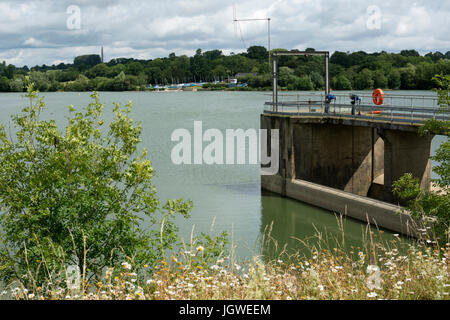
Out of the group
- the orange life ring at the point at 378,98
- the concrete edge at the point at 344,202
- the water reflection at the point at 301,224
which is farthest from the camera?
the orange life ring at the point at 378,98

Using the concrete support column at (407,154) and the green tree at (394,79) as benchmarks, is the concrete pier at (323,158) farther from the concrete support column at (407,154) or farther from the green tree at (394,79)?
the green tree at (394,79)

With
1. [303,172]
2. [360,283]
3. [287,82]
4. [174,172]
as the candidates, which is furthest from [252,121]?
[360,283]

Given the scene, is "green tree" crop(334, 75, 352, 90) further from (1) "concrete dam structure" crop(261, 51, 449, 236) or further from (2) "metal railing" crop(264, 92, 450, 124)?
(2) "metal railing" crop(264, 92, 450, 124)

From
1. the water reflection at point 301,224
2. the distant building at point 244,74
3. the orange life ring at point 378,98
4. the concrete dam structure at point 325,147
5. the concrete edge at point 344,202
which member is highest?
the distant building at point 244,74

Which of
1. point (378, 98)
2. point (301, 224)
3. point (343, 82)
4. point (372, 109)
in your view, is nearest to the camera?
point (301, 224)

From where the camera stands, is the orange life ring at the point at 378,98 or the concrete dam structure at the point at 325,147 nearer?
the orange life ring at the point at 378,98

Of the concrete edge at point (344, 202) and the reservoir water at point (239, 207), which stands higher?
the concrete edge at point (344, 202)

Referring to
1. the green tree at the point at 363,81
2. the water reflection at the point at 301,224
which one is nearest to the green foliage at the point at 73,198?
the water reflection at the point at 301,224

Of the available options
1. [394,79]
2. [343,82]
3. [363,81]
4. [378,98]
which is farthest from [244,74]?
[378,98]

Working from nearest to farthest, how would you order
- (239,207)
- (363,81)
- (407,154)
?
(407,154), (239,207), (363,81)

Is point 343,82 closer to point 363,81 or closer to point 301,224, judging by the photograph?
point 363,81

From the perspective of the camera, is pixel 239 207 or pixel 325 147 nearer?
pixel 239 207
